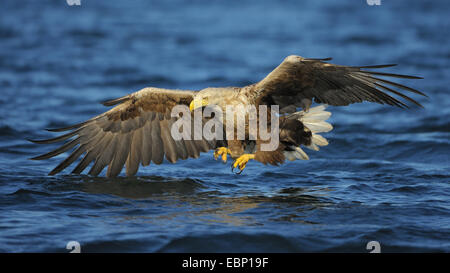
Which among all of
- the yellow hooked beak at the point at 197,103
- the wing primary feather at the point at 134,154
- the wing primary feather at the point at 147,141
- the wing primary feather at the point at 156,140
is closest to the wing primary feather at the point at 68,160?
the wing primary feather at the point at 134,154

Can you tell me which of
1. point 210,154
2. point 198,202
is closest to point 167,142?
point 198,202

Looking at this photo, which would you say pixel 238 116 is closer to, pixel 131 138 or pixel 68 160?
pixel 131 138

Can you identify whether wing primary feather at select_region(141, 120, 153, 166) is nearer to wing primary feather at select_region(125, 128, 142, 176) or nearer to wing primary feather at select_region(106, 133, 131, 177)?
wing primary feather at select_region(125, 128, 142, 176)

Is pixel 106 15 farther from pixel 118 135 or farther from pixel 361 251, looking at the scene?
pixel 361 251

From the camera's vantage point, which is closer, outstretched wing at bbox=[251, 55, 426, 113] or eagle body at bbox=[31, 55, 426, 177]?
outstretched wing at bbox=[251, 55, 426, 113]

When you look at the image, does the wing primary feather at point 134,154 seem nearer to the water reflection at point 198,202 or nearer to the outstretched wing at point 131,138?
the outstretched wing at point 131,138

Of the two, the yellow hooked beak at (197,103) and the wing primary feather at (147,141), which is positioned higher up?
the yellow hooked beak at (197,103)

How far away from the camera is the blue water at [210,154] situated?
5.53 m

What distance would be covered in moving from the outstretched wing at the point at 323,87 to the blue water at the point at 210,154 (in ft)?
3.51

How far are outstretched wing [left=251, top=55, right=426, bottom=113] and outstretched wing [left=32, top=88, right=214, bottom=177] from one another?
1.09 meters

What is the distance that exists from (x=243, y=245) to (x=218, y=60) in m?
10.5

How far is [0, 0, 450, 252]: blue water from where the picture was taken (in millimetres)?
5531

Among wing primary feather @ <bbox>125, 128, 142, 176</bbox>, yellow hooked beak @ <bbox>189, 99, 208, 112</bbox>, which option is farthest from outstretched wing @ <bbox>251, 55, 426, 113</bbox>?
wing primary feather @ <bbox>125, 128, 142, 176</bbox>

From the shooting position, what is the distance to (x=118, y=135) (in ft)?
23.8
